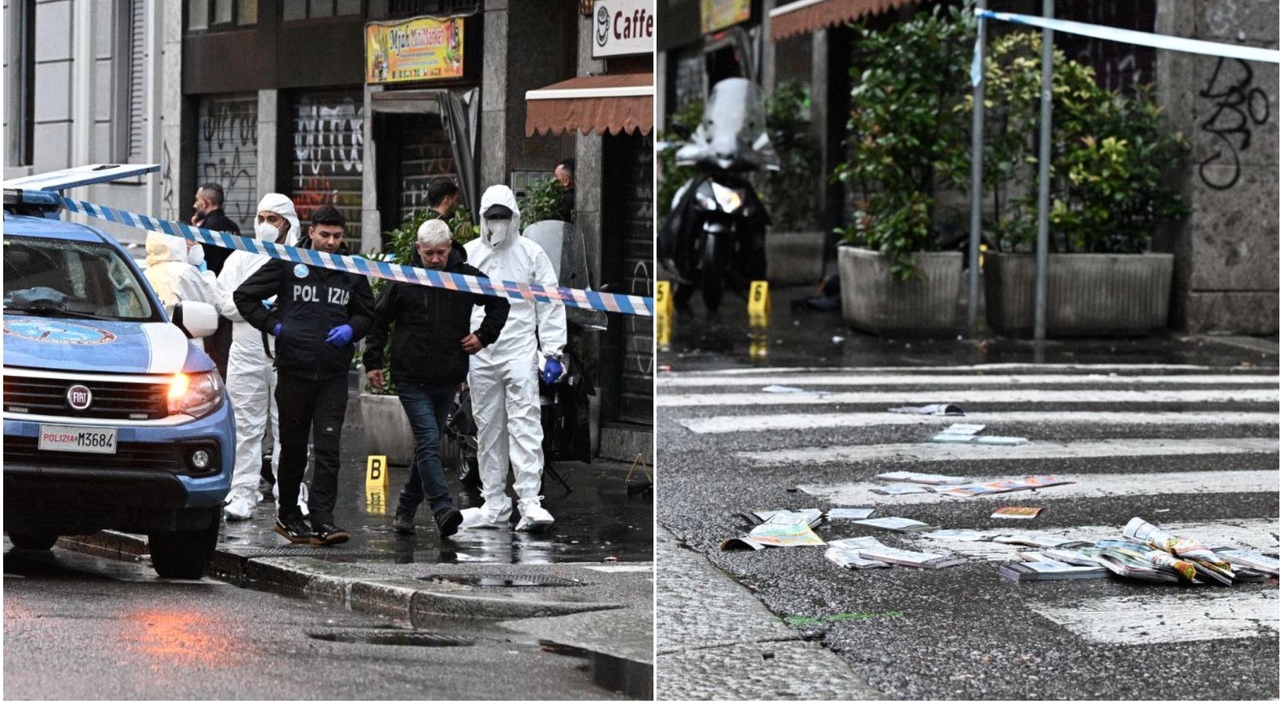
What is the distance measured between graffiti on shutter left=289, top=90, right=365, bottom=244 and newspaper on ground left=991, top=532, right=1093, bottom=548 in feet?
14.1

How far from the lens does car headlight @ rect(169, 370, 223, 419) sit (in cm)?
413

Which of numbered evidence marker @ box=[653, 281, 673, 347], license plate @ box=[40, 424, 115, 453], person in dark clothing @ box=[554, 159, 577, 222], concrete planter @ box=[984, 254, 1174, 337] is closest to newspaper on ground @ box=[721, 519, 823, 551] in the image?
person in dark clothing @ box=[554, 159, 577, 222]

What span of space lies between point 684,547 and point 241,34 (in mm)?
4135

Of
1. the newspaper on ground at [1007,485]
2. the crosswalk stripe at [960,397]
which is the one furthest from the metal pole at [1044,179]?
the newspaper on ground at [1007,485]

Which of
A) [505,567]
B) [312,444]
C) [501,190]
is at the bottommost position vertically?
[505,567]

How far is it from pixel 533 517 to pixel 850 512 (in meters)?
3.90

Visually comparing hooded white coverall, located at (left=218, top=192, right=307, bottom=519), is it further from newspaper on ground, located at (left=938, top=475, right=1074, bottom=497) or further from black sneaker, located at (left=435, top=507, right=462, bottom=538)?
newspaper on ground, located at (left=938, top=475, right=1074, bottom=497)

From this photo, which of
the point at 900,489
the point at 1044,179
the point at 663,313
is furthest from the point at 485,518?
the point at 663,313

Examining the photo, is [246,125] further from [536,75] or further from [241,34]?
[536,75]

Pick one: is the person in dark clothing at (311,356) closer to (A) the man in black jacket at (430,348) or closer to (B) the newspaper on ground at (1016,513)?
(A) the man in black jacket at (430,348)

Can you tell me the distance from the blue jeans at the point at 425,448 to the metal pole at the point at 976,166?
39.5 ft

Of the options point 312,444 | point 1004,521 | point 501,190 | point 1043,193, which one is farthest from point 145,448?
point 1043,193

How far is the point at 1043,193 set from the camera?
16.4m

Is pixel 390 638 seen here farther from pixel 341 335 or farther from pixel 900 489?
pixel 900 489
